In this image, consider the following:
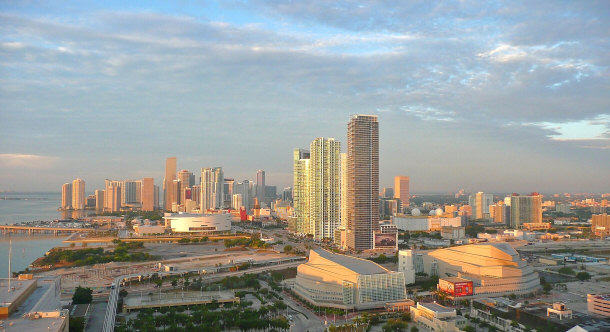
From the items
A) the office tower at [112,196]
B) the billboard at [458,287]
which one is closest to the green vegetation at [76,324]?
the billboard at [458,287]

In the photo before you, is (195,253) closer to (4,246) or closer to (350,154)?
(350,154)

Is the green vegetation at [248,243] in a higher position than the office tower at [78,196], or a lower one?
lower

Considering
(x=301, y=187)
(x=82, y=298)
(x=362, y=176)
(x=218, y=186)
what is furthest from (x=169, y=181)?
(x=82, y=298)

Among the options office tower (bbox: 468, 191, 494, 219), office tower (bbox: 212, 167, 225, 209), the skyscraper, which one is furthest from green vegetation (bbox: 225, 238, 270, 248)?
office tower (bbox: 468, 191, 494, 219)

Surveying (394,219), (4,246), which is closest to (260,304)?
(4,246)

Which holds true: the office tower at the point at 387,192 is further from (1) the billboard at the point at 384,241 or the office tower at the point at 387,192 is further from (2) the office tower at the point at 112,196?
(1) the billboard at the point at 384,241
